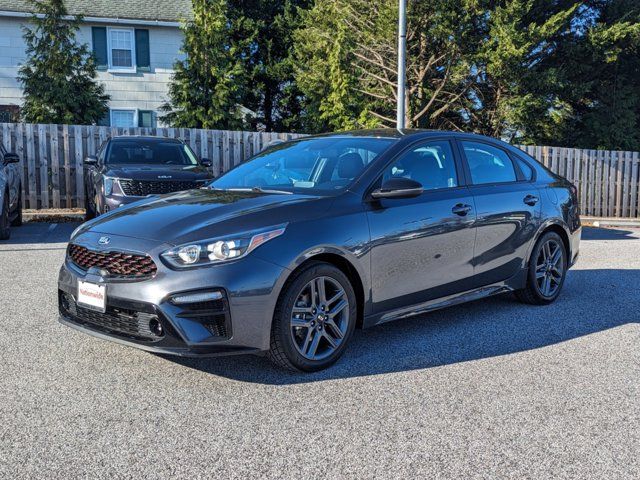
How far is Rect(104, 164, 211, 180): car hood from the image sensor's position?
1024 centimetres

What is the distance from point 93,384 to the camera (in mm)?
4109

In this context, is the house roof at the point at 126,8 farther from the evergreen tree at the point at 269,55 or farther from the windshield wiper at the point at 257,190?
the windshield wiper at the point at 257,190

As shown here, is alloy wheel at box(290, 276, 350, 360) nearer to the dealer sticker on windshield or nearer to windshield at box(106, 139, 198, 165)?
the dealer sticker on windshield

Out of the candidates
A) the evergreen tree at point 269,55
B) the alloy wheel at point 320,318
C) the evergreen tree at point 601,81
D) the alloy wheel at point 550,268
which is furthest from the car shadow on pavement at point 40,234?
the evergreen tree at point 601,81

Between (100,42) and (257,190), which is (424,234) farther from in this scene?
(100,42)

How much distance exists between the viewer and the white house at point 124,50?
2336cm

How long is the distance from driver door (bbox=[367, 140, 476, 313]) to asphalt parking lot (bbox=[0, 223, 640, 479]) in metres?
0.45

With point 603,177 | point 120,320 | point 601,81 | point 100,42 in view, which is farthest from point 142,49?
point 120,320

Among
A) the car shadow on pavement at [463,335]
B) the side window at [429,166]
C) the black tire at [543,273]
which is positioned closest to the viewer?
the car shadow on pavement at [463,335]

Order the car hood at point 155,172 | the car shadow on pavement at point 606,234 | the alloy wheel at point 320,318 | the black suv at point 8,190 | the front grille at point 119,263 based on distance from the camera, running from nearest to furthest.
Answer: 1. the front grille at point 119,263
2. the alloy wheel at point 320,318
3. the black suv at point 8,190
4. the car hood at point 155,172
5. the car shadow on pavement at point 606,234

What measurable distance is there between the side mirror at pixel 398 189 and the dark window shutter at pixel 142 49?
→ 846 inches

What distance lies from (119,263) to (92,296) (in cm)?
29

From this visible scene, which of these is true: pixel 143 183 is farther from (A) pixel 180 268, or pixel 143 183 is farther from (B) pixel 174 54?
(B) pixel 174 54

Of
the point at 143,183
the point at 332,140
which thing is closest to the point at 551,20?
the point at 143,183
